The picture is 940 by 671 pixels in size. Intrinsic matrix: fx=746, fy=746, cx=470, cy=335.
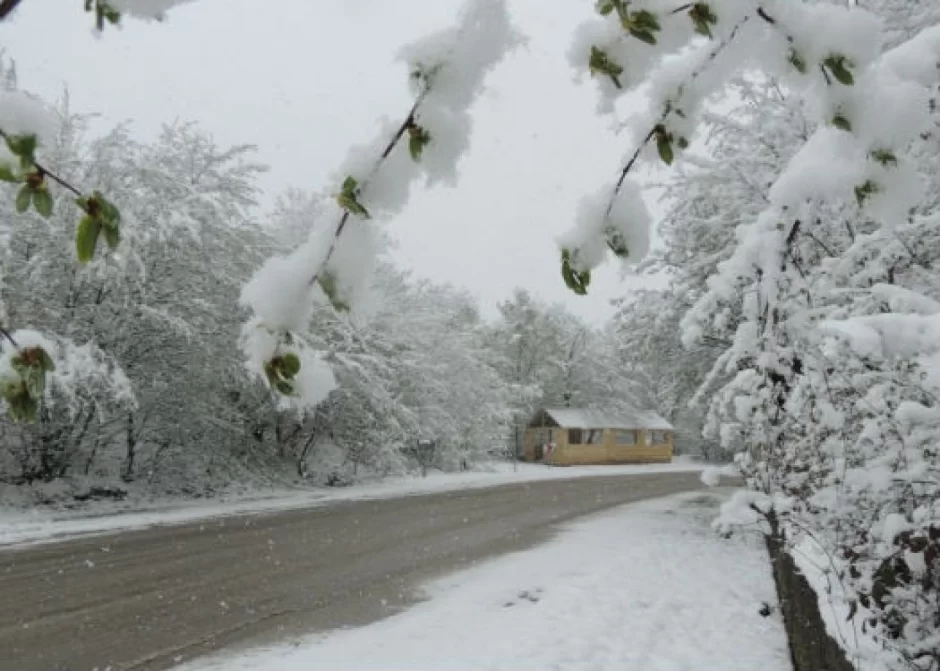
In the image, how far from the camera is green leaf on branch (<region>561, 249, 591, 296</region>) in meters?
1.32

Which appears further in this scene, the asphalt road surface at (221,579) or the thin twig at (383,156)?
the asphalt road surface at (221,579)

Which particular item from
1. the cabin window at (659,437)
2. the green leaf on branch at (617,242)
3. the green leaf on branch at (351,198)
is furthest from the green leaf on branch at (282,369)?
the cabin window at (659,437)

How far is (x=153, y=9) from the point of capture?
1200 millimetres

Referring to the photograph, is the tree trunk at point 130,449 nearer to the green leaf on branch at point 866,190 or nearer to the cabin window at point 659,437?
the green leaf on branch at point 866,190

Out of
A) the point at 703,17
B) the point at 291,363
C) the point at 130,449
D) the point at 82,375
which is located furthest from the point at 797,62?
the point at 130,449

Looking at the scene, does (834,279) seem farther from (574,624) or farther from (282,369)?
(282,369)

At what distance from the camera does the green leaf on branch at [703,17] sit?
4.02ft

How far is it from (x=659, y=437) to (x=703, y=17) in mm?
49765

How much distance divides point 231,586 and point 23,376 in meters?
7.93

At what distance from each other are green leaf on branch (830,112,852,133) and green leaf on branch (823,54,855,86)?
0.31ft

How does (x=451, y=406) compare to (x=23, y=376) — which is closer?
(x=23, y=376)

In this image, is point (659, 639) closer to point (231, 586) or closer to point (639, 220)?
point (231, 586)

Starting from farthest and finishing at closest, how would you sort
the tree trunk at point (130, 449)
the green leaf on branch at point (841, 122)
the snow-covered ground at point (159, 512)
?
1. the tree trunk at point (130, 449)
2. the snow-covered ground at point (159, 512)
3. the green leaf on branch at point (841, 122)

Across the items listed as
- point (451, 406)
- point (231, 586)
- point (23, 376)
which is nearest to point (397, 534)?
point (231, 586)
